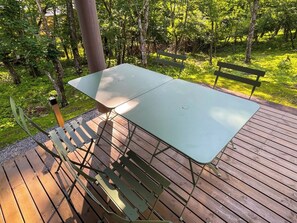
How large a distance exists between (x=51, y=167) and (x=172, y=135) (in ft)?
5.64

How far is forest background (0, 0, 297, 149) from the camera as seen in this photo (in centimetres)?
398

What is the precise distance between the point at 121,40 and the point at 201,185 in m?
6.39

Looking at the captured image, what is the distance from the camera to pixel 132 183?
1.59 meters

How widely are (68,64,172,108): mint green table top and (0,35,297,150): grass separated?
151 cm

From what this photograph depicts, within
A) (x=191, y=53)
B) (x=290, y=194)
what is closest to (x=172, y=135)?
(x=290, y=194)

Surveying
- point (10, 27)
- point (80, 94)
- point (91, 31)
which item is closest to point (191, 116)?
point (91, 31)

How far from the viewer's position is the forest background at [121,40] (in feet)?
13.0

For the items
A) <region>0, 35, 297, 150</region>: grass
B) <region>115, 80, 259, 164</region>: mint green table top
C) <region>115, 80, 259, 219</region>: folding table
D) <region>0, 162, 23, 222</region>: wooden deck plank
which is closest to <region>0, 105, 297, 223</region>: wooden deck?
<region>0, 162, 23, 222</region>: wooden deck plank

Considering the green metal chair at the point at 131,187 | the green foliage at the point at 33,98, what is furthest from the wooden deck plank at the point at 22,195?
the green foliage at the point at 33,98

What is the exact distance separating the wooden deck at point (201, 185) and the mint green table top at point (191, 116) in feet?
2.68

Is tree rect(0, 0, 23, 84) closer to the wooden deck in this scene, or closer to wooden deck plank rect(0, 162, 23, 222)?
the wooden deck

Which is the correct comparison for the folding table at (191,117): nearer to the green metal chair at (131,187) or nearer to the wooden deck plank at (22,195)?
the green metal chair at (131,187)

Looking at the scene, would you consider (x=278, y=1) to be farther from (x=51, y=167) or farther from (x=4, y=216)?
(x=4, y=216)

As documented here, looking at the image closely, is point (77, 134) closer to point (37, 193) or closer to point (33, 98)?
point (37, 193)
